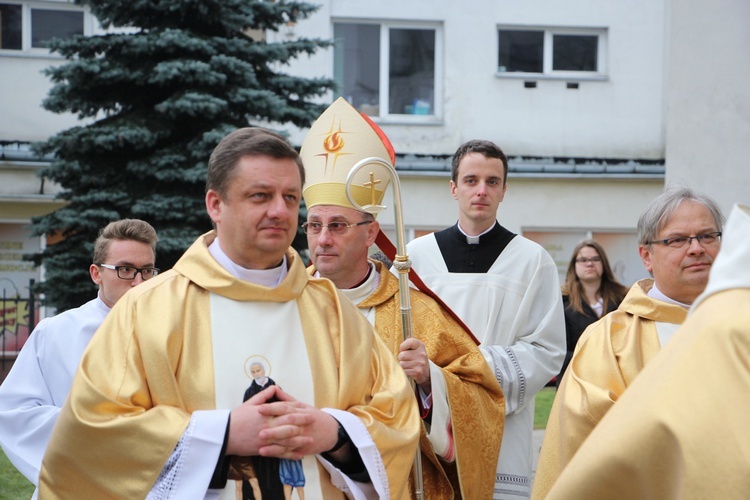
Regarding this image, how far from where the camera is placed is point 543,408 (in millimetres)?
13258

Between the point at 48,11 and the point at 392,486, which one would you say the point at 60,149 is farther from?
the point at 392,486

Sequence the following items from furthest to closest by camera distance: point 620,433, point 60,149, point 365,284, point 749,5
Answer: point 60,149, point 749,5, point 365,284, point 620,433

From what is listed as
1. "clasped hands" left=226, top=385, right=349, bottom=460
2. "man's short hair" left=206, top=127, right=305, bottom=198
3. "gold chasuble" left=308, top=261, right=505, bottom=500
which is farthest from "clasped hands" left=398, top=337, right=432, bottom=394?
"man's short hair" left=206, top=127, right=305, bottom=198

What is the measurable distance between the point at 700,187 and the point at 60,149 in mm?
6440

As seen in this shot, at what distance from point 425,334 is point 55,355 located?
68.4 inches

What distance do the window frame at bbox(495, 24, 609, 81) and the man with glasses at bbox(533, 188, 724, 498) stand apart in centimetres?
1364

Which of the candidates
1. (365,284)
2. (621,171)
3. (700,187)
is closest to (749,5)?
(700,187)

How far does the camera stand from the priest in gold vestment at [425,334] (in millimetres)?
4676

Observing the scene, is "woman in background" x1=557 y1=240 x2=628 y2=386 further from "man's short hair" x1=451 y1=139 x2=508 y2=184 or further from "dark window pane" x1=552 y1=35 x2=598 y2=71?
"dark window pane" x1=552 y1=35 x2=598 y2=71

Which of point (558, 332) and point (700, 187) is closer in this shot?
point (558, 332)

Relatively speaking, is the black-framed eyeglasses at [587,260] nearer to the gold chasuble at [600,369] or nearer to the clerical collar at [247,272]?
the gold chasuble at [600,369]

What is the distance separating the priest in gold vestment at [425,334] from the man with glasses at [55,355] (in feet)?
3.02

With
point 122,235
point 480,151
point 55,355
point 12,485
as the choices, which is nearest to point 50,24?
point 12,485

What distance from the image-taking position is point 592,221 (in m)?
17.8
